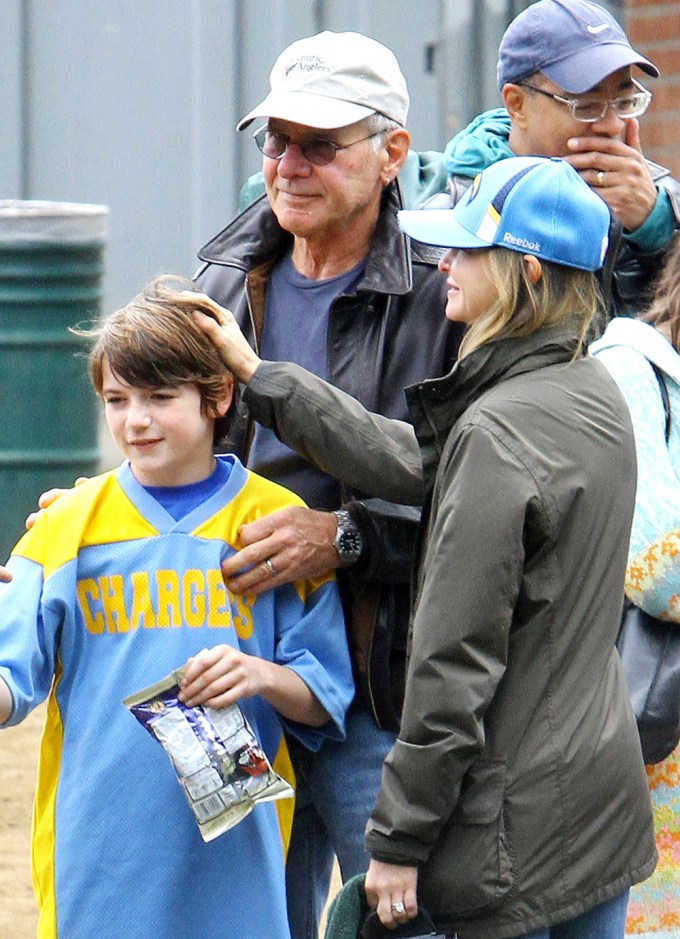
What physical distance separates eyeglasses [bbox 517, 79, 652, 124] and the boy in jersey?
1015mm

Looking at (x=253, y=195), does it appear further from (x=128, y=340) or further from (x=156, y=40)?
(x=156, y=40)

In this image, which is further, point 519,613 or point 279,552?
point 279,552

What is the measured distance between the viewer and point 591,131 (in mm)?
3328

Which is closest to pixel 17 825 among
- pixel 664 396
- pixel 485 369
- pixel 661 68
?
pixel 664 396

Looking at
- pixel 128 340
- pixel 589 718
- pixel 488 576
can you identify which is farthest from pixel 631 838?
pixel 128 340

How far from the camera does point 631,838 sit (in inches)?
96.6

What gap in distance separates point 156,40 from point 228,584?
18.6 ft

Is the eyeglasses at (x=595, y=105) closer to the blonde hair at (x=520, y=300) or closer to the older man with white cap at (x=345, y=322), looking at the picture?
the older man with white cap at (x=345, y=322)

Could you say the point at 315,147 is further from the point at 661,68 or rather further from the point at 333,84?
the point at 661,68

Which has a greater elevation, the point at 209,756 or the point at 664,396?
the point at 664,396

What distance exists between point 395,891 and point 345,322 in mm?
992

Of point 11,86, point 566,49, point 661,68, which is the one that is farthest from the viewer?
point 11,86

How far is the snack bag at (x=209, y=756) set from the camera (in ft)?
8.10

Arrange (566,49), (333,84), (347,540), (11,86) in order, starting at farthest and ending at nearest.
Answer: (11,86)
(566,49)
(333,84)
(347,540)
